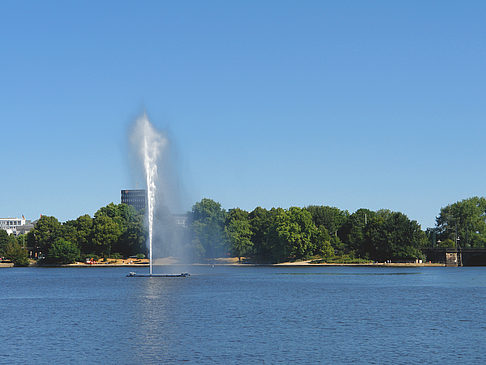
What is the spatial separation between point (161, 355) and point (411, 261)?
144783 millimetres

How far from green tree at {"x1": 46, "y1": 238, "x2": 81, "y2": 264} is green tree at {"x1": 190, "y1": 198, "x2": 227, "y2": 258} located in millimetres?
35573

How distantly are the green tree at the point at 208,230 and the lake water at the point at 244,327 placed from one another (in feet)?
317

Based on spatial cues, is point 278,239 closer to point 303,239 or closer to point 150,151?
point 303,239

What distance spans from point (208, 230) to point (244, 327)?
13389 cm

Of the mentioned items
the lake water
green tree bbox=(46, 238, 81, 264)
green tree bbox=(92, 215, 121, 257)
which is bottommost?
the lake water

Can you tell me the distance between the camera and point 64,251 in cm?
19375

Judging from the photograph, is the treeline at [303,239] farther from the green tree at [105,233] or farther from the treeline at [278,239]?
the green tree at [105,233]

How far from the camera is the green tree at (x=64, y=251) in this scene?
19288 cm

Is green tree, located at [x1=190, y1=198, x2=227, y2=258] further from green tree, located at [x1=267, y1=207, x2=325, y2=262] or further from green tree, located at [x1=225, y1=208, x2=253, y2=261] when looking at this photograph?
green tree, located at [x1=267, y1=207, x2=325, y2=262]

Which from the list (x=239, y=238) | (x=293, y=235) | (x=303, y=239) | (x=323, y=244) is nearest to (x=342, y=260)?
(x=323, y=244)

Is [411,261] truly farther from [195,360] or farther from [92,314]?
[195,360]

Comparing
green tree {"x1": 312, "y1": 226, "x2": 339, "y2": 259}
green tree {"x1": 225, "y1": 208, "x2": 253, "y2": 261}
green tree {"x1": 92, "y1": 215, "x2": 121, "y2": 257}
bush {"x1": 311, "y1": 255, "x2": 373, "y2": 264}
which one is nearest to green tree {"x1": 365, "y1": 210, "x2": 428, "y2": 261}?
bush {"x1": 311, "y1": 255, "x2": 373, "y2": 264}

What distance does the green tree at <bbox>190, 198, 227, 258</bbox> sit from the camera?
18250cm

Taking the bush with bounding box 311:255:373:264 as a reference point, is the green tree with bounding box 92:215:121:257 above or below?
above
